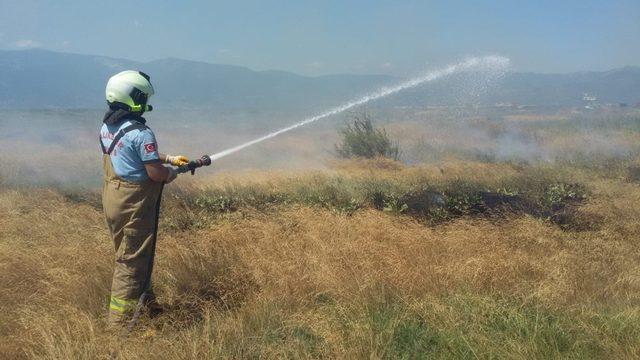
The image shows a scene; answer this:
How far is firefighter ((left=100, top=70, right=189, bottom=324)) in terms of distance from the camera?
3275 mm

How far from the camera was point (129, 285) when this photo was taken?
3371 millimetres

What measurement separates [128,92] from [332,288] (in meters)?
2.18

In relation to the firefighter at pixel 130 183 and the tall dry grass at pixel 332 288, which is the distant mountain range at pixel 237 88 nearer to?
the tall dry grass at pixel 332 288

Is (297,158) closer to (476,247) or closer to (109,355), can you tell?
(476,247)

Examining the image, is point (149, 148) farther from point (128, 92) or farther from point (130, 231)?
point (130, 231)

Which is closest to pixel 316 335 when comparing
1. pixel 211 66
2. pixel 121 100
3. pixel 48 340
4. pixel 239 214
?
pixel 48 340

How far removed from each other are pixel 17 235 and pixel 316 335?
169 inches

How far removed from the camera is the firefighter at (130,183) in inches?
129

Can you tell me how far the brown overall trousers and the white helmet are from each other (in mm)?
390

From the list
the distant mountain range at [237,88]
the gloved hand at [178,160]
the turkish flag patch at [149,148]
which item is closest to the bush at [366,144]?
the gloved hand at [178,160]

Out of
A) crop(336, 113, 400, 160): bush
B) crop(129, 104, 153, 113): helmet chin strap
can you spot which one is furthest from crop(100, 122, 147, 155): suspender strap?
crop(336, 113, 400, 160): bush

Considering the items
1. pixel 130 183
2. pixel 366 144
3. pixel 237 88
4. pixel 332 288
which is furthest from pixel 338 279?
pixel 237 88

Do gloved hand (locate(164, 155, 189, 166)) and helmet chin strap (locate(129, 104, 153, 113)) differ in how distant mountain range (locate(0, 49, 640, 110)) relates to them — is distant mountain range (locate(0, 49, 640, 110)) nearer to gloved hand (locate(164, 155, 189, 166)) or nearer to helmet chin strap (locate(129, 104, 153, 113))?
gloved hand (locate(164, 155, 189, 166))

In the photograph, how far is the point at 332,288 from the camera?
3863 millimetres
